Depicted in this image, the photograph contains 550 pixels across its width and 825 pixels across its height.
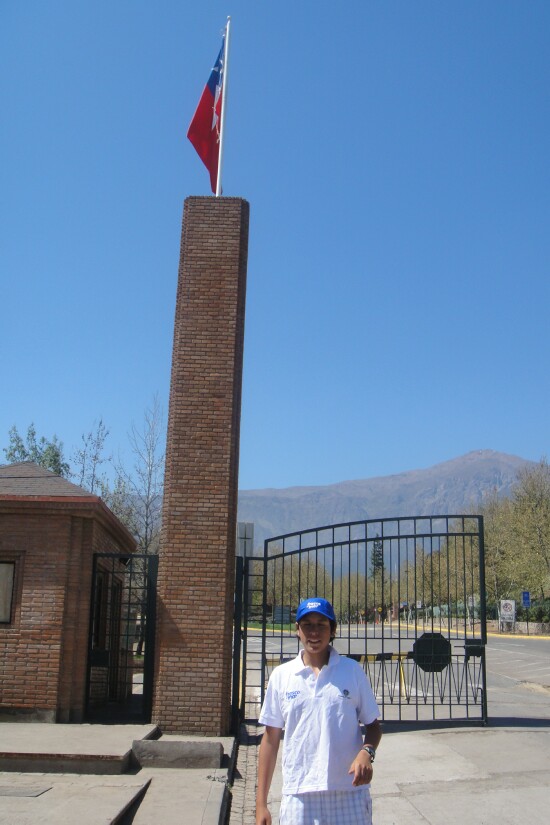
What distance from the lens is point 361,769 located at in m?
3.69

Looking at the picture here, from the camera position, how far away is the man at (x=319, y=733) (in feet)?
12.2

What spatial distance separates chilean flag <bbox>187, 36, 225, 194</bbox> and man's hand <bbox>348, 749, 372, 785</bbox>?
1085 centimetres

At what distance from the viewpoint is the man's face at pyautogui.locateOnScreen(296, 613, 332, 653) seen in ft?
13.0

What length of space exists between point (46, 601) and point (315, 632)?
724 cm

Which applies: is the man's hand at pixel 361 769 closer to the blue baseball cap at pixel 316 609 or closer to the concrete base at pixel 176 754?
the blue baseball cap at pixel 316 609

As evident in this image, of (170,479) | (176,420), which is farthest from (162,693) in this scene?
(176,420)

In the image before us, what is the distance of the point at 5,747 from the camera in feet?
27.4

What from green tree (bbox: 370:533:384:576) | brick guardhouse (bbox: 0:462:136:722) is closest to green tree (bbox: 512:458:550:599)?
green tree (bbox: 370:533:384:576)

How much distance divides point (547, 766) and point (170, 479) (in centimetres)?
590

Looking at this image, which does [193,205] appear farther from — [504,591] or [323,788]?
[504,591]

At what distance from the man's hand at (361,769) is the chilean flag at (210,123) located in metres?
10.9

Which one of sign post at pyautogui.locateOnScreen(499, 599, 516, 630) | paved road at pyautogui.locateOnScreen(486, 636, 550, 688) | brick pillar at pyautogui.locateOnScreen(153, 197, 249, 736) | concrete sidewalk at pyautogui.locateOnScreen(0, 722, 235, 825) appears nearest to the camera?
concrete sidewalk at pyautogui.locateOnScreen(0, 722, 235, 825)

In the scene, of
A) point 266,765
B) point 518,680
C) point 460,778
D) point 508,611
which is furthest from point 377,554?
point 508,611

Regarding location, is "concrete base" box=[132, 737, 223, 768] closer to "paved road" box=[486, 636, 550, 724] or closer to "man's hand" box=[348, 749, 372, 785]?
"paved road" box=[486, 636, 550, 724]
